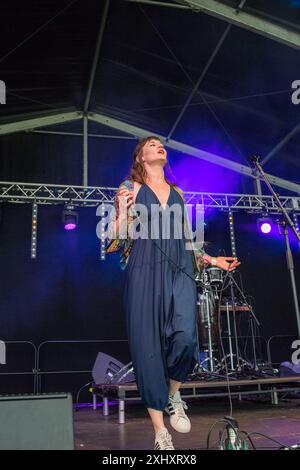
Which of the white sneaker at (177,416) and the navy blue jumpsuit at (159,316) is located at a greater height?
the navy blue jumpsuit at (159,316)

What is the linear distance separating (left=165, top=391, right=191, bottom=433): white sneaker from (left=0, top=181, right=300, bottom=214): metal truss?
513cm

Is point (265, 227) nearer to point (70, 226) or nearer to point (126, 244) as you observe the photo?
point (70, 226)

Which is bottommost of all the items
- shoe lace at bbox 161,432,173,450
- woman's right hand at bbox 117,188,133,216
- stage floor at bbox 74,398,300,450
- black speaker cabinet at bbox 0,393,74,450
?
stage floor at bbox 74,398,300,450

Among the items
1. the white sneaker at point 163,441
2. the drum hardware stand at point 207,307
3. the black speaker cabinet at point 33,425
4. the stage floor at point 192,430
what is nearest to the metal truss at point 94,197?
the drum hardware stand at point 207,307

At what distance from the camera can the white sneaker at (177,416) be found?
2152 millimetres

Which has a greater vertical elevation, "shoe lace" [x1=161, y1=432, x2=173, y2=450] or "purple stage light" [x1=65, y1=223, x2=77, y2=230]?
"purple stage light" [x1=65, y1=223, x2=77, y2=230]

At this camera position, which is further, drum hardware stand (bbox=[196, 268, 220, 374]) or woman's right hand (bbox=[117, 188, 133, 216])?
drum hardware stand (bbox=[196, 268, 220, 374])

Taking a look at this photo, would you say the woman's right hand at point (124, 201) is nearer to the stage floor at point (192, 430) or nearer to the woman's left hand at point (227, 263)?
the woman's left hand at point (227, 263)

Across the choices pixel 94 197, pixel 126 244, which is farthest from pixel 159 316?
pixel 94 197

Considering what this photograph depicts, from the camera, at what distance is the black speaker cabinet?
57.9 inches

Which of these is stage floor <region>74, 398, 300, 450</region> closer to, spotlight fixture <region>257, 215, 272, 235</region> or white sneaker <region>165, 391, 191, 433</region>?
white sneaker <region>165, 391, 191, 433</region>

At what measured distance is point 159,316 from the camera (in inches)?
81.5

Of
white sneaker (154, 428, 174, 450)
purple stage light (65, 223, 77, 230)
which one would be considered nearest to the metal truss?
purple stage light (65, 223, 77, 230)

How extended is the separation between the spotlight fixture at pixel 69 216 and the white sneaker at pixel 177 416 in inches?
202
